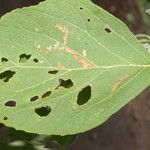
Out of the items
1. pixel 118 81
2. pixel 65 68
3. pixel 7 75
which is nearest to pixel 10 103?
pixel 7 75

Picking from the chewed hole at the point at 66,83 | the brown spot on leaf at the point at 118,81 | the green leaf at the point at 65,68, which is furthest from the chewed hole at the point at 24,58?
the brown spot on leaf at the point at 118,81

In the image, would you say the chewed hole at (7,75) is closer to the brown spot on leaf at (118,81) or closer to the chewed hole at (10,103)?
the chewed hole at (10,103)

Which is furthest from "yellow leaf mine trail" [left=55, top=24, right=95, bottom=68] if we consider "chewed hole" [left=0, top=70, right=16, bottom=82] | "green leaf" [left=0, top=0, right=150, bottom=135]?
"chewed hole" [left=0, top=70, right=16, bottom=82]

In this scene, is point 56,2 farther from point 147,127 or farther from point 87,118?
point 147,127

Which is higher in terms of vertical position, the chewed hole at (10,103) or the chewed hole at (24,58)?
the chewed hole at (24,58)

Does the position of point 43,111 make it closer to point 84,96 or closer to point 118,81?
point 84,96

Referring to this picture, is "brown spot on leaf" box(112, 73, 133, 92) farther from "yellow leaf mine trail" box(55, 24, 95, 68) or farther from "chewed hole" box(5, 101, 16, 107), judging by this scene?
"chewed hole" box(5, 101, 16, 107)

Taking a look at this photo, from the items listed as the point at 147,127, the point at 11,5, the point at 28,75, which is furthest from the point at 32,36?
the point at 147,127
